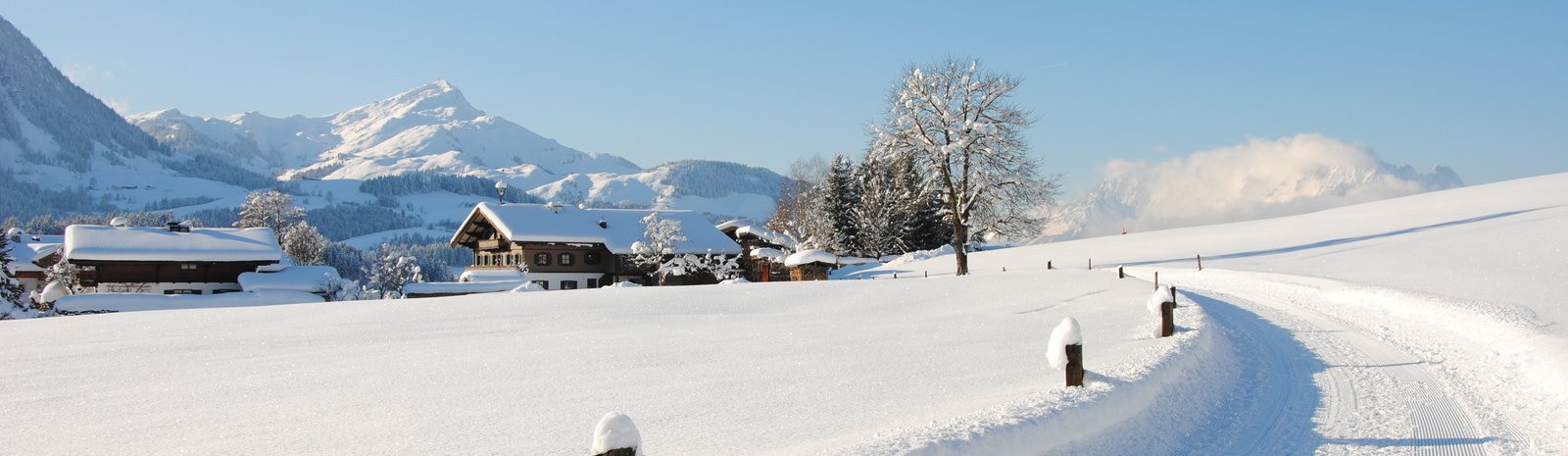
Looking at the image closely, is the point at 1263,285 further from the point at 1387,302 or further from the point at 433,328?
the point at 433,328

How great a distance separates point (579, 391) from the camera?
11.2m

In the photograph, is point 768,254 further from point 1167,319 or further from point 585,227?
point 1167,319

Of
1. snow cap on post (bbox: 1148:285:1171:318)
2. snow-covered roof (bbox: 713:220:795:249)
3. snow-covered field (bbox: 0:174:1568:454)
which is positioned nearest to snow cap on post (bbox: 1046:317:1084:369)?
snow-covered field (bbox: 0:174:1568:454)

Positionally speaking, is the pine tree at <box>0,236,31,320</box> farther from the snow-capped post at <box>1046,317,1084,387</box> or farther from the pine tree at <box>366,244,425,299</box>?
the snow-capped post at <box>1046,317,1084,387</box>

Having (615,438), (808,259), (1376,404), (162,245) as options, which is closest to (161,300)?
(162,245)

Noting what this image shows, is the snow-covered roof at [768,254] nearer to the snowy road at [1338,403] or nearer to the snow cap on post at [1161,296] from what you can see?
the snowy road at [1338,403]

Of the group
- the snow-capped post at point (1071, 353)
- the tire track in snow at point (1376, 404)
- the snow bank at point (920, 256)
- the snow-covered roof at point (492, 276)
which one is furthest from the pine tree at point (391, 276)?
the snow-capped post at point (1071, 353)

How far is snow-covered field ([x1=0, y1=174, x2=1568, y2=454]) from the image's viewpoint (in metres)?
8.72

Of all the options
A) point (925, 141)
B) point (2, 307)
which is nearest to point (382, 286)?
point (2, 307)

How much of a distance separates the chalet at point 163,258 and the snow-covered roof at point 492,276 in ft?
47.8

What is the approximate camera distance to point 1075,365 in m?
9.49

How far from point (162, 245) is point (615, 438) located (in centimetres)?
6396

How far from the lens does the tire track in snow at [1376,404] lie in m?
8.73

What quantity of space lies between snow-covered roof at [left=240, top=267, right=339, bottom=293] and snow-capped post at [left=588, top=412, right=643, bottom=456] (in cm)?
5968
